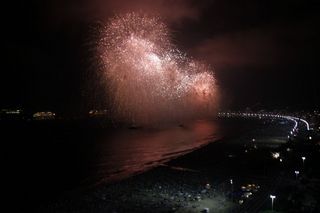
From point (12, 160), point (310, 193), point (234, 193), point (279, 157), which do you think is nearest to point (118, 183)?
point (234, 193)

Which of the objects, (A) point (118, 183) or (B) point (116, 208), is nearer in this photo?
(B) point (116, 208)

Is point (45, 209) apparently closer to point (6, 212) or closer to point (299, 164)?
point (6, 212)

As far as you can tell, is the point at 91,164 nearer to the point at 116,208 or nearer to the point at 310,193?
the point at 116,208

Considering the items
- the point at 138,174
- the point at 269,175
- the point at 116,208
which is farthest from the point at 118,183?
the point at 269,175

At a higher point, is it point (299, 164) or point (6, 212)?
point (299, 164)

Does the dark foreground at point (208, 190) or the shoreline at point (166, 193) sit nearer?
the dark foreground at point (208, 190)

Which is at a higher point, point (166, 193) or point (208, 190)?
point (208, 190)

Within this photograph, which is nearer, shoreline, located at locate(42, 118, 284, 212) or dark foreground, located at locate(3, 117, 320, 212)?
dark foreground, located at locate(3, 117, 320, 212)

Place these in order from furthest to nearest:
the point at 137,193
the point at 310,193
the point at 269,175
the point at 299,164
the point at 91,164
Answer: the point at 91,164 → the point at 299,164 → the point at 269,175 → the point at 137,193 → the point at 310,193

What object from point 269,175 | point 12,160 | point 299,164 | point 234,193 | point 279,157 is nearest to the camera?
point 234,193
